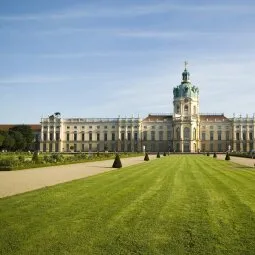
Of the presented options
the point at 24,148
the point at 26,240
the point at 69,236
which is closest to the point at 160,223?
the point at 69,236

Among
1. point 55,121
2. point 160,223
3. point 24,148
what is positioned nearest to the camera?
point 160,223

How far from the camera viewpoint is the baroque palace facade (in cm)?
11438

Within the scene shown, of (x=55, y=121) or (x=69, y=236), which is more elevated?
(x=55, y=121)

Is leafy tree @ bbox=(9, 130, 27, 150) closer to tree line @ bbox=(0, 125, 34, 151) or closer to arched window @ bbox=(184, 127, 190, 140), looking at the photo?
tree line @ bbox=(0, 125, 34, 151)

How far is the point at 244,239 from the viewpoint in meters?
7.58

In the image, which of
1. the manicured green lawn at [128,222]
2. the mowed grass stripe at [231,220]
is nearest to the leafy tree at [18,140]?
the manicured green lawn at [128,222]

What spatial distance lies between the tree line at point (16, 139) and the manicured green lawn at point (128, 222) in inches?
2898

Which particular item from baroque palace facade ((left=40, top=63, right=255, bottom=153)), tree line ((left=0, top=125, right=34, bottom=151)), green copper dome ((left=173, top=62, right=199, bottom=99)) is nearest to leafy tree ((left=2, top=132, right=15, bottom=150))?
tree line ((left=0, top=125, right=34, bottom=151))

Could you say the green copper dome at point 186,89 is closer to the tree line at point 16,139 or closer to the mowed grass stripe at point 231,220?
the tree line at point 16,139

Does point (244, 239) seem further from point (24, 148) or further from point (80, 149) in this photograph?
point (80, 149)

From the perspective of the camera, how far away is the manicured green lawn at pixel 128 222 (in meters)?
7.13

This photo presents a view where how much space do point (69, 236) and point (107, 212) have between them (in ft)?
7.38

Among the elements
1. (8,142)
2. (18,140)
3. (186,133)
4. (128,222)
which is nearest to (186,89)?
(186,133)

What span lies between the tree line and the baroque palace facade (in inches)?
611
